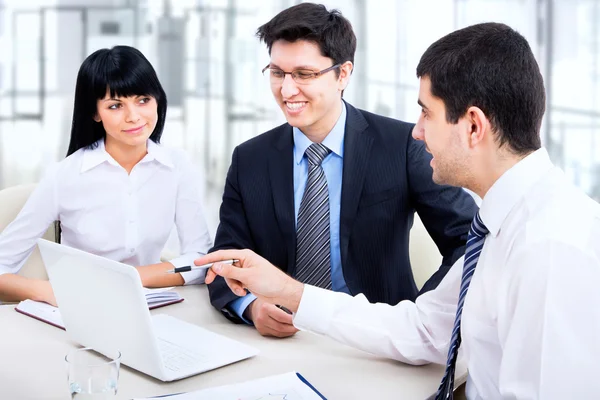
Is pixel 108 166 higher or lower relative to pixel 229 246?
higher

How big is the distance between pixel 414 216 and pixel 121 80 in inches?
38.1

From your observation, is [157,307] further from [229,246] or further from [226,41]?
[226,41]

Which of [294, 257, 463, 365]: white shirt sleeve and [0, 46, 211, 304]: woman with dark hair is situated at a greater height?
[0, 46, 211, 304]: woman with dark hair

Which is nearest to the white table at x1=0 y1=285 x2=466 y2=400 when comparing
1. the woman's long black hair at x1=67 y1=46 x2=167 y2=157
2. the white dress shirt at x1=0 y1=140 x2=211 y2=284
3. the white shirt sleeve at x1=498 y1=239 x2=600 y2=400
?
the white shirt sleeve at x1=498 y1=239 x2=600 y2=400

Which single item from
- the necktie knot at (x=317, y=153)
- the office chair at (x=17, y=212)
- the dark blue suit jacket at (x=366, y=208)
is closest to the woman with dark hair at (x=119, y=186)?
the office chair at (x=17, y=212)

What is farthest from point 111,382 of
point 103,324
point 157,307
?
point 157,307

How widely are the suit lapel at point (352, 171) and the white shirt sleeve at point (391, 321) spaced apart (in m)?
0.46

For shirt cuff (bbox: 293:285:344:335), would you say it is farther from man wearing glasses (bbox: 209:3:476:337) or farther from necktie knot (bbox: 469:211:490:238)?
man wearing glasses (bbox: 209:3:476:337)

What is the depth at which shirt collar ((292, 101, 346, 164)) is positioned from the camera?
6.97 feet

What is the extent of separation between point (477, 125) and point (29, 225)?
1403 mm

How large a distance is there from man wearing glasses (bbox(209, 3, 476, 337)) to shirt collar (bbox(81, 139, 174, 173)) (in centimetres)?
28

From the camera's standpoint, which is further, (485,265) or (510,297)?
(485,265)

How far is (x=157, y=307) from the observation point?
183 cm

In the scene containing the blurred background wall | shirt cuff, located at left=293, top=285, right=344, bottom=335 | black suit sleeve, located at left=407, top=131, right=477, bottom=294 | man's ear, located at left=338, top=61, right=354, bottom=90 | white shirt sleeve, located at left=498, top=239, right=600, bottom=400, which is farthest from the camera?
the blurred background wall
